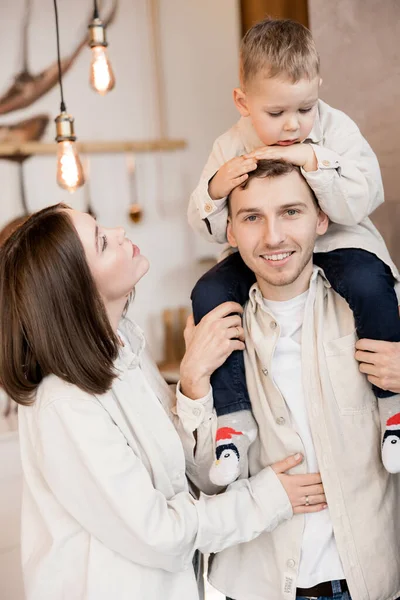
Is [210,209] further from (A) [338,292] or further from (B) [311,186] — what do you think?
(A) [338,292]

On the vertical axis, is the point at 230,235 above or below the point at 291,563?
above

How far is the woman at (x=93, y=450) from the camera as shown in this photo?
1.63 metres

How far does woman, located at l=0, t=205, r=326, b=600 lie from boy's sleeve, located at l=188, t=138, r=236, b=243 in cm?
26

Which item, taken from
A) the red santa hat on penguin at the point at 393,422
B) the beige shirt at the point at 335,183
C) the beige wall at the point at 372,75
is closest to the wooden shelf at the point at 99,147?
the beige wall at the point at 372,75

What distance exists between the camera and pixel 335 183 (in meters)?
1.76

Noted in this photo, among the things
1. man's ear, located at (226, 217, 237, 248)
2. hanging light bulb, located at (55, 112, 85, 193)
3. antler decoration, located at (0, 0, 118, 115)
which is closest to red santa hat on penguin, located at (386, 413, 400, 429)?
man's ear, located at (226, 217, 237, 248)

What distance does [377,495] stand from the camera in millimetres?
1768

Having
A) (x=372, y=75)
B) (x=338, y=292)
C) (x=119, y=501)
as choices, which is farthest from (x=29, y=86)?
(x=119, y=501)

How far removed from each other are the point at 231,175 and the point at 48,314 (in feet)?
1.88

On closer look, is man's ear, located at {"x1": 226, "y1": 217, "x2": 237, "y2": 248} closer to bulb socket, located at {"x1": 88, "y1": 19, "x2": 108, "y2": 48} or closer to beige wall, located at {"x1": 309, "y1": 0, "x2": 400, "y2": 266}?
beige wall, located at {"x1": 309, "y1": 0, "x2": 400, "y2": 266}

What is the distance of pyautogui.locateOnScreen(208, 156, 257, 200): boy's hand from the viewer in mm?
1773

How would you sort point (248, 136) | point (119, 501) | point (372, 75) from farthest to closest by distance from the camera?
point (372, 75), point (248, 136), point (119, 501)

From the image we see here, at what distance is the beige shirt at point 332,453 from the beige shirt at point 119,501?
10 centimetres

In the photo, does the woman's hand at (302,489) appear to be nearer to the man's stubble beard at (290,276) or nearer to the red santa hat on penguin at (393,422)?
the red santa hat on penguin at (393,422)
